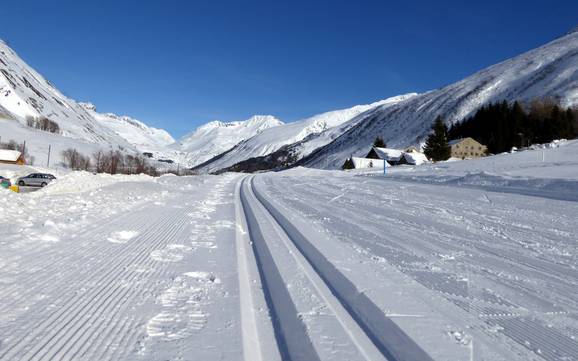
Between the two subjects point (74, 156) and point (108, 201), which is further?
point (74, 156)

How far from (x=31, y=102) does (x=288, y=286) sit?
23340 centimetres

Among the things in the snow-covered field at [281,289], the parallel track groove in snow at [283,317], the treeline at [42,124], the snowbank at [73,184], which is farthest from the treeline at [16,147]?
the parallel track groove in snow at [283,317]

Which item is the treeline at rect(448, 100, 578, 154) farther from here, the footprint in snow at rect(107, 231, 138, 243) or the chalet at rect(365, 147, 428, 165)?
the footprint in snow at rect(107, 231, 138, 243)

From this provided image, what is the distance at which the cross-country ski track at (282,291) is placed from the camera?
288 cm

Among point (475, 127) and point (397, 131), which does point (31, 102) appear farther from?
point (475, 127)

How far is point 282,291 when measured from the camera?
13.4 ft

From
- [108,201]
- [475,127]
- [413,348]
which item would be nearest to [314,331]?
[413,348]

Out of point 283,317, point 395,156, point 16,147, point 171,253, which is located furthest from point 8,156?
point 283,317

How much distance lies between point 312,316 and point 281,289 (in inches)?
30.8

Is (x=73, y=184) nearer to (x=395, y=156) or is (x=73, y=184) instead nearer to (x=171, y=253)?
(x=171, y=253)

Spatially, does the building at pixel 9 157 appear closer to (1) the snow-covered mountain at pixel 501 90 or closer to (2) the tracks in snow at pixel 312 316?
(2) the tracks in snow at pixel 312 316

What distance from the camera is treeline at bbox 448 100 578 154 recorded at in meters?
68.9

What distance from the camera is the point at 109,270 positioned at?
4496 millimetres

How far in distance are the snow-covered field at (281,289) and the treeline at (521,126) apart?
7401 centimetres
